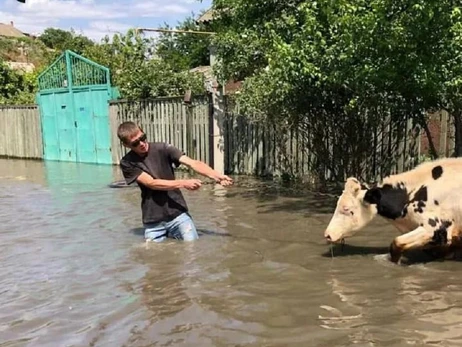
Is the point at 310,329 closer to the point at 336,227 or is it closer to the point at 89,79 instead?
the point at 336,227

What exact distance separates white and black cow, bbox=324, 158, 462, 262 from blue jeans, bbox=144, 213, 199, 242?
174cm

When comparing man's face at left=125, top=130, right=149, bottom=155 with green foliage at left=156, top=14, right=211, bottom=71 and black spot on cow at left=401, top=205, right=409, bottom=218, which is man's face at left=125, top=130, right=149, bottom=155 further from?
green foliage at left=156, top=14, right=211, bottom=71

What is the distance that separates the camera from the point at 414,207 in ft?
21.2

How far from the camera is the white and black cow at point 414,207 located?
623 centimetres

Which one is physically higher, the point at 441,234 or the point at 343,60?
the point at 343,60

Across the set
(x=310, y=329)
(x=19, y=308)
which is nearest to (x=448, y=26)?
(x=310, y=329)

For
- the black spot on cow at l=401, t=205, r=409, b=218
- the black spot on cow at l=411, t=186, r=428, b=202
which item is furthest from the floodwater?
the black spot on cow at l=411, t=186, r=428, b=202

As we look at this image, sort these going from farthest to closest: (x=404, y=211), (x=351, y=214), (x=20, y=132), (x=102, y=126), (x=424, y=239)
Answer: (x=20, y=132)
(x=102, y=126)
(x=351, y=214)
(x=404, y=211)
(x=424, y=239)

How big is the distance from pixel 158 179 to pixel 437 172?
10.0 feet

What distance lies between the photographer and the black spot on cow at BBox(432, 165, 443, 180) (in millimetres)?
6512

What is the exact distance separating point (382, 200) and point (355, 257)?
69cm

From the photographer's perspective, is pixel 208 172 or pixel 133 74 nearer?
pixel 208 172

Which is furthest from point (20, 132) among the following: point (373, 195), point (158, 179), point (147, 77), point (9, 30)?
point (9, 30)

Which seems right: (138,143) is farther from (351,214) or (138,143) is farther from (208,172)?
(351,214)
